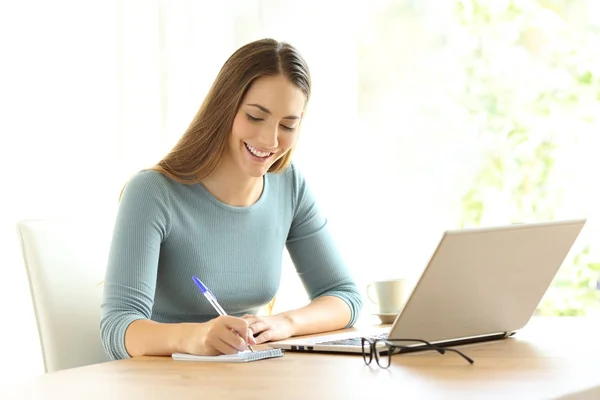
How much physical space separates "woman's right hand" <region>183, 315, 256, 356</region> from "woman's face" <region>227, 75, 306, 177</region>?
0.58 meters

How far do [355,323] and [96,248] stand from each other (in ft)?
2.02

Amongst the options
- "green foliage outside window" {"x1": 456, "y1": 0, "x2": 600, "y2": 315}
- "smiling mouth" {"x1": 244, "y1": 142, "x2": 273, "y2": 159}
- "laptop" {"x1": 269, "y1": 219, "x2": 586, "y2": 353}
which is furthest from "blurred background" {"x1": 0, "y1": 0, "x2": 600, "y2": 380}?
"laptop" {"x1": 269, "y1": 219, "x2": 586, "y2": 353}

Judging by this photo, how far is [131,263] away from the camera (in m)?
1.71

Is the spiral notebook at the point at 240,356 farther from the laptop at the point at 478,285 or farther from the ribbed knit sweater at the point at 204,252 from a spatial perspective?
the ribbed knit sweater at the point at 204,252

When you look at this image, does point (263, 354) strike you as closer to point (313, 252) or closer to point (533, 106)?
point (313, 252)

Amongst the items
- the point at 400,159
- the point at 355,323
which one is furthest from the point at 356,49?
the point at 355,323

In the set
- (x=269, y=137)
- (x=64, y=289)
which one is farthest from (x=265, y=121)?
(x=64, y=289)

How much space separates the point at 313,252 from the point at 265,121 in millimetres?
412

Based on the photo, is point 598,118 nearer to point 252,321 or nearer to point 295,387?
point 252,321

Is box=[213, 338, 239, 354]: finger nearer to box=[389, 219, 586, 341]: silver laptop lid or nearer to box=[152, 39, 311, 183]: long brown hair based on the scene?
box=[389, 219, 586, 341]: silver laptop lid

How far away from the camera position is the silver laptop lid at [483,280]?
1.32m

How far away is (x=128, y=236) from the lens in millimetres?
1741

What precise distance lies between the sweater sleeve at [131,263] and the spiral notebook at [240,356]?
218mm

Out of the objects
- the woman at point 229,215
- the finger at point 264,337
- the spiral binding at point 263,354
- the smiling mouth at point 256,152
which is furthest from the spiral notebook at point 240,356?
the smiling mouth at point 256,152
